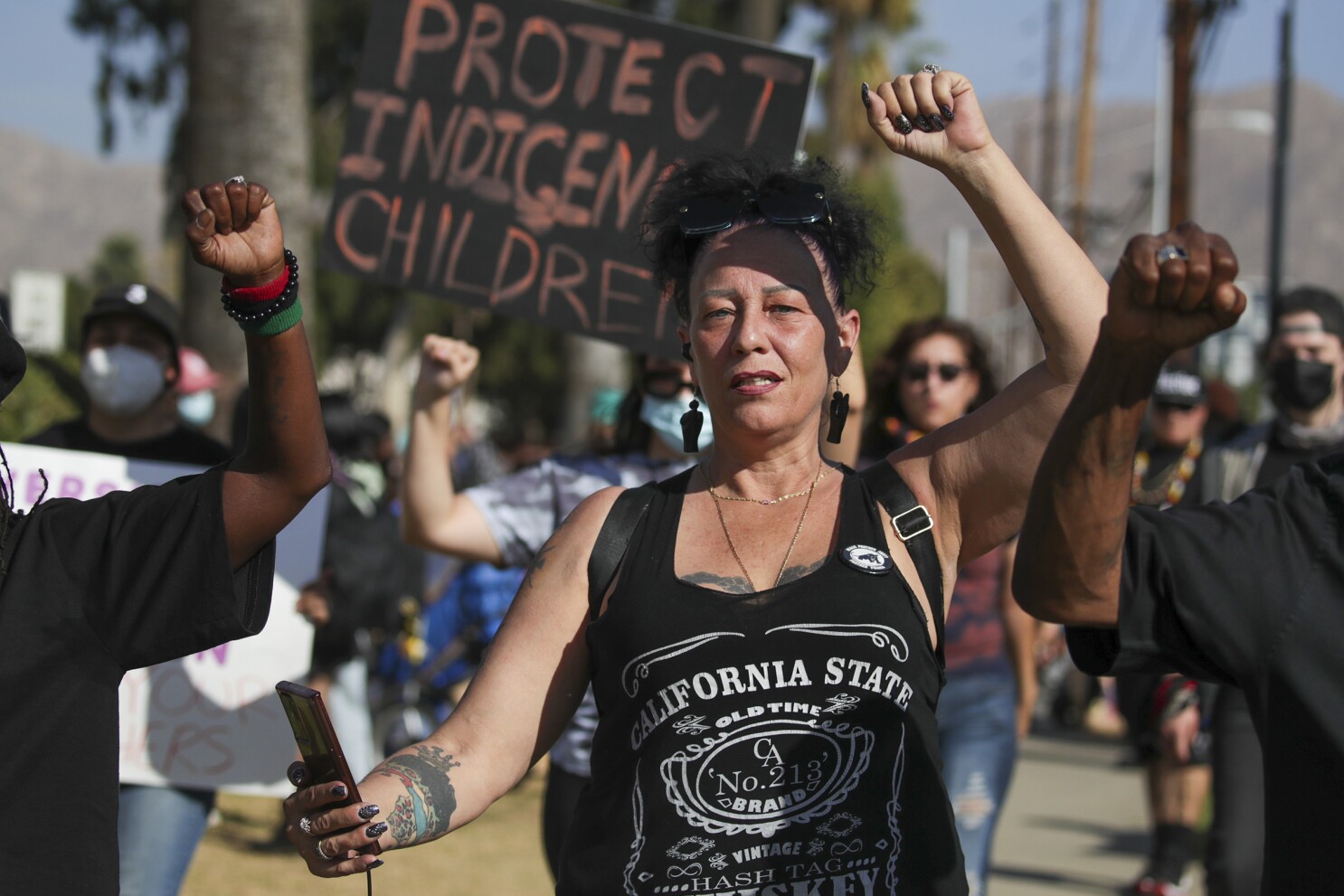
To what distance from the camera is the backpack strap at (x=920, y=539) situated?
9.00ft

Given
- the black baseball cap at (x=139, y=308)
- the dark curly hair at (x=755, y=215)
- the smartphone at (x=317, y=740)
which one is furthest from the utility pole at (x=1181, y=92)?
the smartphone at (x=317, y=740)

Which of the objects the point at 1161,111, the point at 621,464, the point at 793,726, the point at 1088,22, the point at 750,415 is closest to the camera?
the point at 793,726

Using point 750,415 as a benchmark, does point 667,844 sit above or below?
below

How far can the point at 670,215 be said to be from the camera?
3037 mm

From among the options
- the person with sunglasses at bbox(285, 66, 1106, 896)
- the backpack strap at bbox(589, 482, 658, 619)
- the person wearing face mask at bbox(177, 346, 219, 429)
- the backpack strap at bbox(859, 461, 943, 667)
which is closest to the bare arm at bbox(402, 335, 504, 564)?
the person with sunglasses at bbox(285, 66, 1106, 896)

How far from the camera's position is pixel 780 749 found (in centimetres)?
258

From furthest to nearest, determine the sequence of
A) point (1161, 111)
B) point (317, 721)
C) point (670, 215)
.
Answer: point (1161, 111) → point (670, 215) → point (317, 721)

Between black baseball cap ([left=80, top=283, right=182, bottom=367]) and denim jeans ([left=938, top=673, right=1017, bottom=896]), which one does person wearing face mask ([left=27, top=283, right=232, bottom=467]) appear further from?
denim jeans ([left=938, top=673, right=1017, bottom=896])

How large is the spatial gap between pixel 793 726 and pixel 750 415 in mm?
544

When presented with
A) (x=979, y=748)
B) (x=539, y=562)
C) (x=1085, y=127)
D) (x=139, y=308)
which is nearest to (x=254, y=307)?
(x=539, y=562)

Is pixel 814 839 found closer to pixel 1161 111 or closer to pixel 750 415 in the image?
pixel 750 415

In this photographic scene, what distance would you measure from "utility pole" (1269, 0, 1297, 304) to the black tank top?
47.3 ft

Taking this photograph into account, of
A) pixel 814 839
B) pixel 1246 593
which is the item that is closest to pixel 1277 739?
pixel 1246 593

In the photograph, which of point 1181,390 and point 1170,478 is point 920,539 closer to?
point 1170,478
